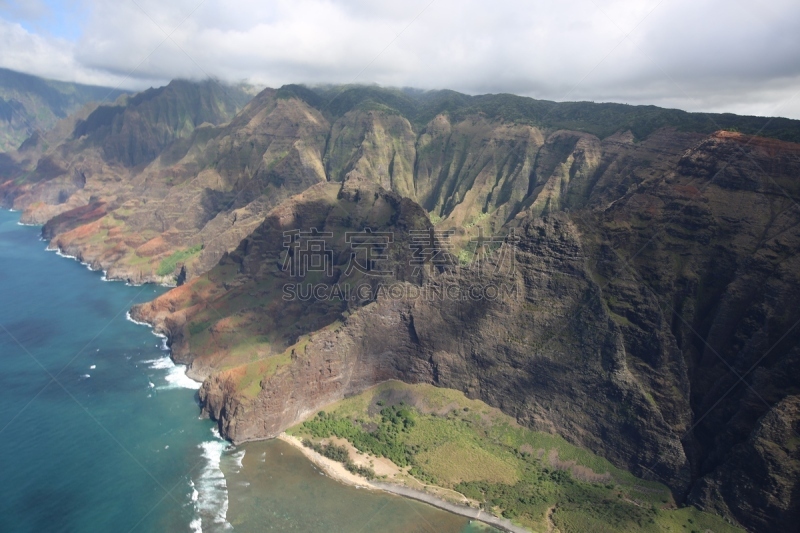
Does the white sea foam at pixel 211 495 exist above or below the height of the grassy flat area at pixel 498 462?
below

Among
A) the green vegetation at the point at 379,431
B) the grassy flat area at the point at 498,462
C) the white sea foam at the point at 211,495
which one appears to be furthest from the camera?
the green vegetation at the point at 379,431

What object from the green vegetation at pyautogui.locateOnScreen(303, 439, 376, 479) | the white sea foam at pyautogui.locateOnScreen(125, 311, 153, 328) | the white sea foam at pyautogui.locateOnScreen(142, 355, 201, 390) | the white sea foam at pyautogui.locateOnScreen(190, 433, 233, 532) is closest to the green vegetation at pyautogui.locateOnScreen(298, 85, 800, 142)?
the green vegetation at pyautogui.locateOnScreen(303, 439, 376, 479)

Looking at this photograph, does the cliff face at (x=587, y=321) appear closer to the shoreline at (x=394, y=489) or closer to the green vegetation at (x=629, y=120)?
the green vegetation at (x=629, y=120)

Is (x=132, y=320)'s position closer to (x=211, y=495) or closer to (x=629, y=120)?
(x=211, y=495)

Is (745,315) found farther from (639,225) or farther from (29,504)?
(29,504)

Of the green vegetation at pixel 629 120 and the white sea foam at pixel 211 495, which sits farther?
the green vegetation at pixel 629 120

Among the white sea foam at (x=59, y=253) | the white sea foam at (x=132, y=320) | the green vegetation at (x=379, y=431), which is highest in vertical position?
the green vegetation at (x=379, y=431)

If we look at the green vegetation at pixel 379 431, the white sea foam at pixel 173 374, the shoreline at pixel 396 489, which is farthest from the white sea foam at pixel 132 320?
the green vegetation at pixel 379 431

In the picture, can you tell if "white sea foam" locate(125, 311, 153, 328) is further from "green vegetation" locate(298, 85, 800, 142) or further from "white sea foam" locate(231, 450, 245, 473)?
"green vegetation" locate(298, 85, 800, 142)
